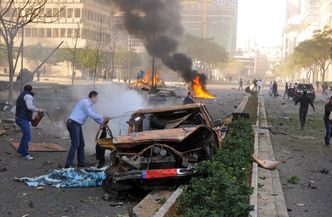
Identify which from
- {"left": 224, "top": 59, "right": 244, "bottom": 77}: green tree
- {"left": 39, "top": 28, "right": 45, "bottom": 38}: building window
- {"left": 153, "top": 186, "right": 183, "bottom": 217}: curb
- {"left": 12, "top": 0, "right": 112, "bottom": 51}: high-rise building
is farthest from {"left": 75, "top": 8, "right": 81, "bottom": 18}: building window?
{"left": 224, "top": 59, "right": 244, "bottom": 77}: green tree

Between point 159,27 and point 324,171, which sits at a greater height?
point 159,27

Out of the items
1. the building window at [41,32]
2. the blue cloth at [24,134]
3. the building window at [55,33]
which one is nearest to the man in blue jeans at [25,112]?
the blue cloth at [24,134]

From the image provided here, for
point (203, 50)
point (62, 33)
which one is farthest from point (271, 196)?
point (203, 50)

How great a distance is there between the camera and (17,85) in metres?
26.2

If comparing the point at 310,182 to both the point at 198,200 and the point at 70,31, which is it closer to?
the point at 198,200

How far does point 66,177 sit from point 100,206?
1.49 metres

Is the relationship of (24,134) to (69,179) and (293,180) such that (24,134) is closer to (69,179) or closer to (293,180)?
(69,179)

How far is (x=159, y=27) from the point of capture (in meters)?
28.1

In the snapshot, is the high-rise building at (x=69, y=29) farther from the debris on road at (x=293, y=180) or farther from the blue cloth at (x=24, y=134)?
the debris on road at (x=293, y=180)

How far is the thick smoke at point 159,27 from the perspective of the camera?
25.0m

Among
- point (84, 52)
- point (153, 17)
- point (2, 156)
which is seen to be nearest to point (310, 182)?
point (2, 156)

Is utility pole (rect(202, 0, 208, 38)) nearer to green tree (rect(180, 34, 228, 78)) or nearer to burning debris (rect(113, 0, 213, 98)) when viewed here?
green tree (rect(180, 34, 228, 78))

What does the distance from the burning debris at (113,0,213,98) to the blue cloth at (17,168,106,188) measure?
16.9 metres

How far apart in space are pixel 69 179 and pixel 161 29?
72.0ft
